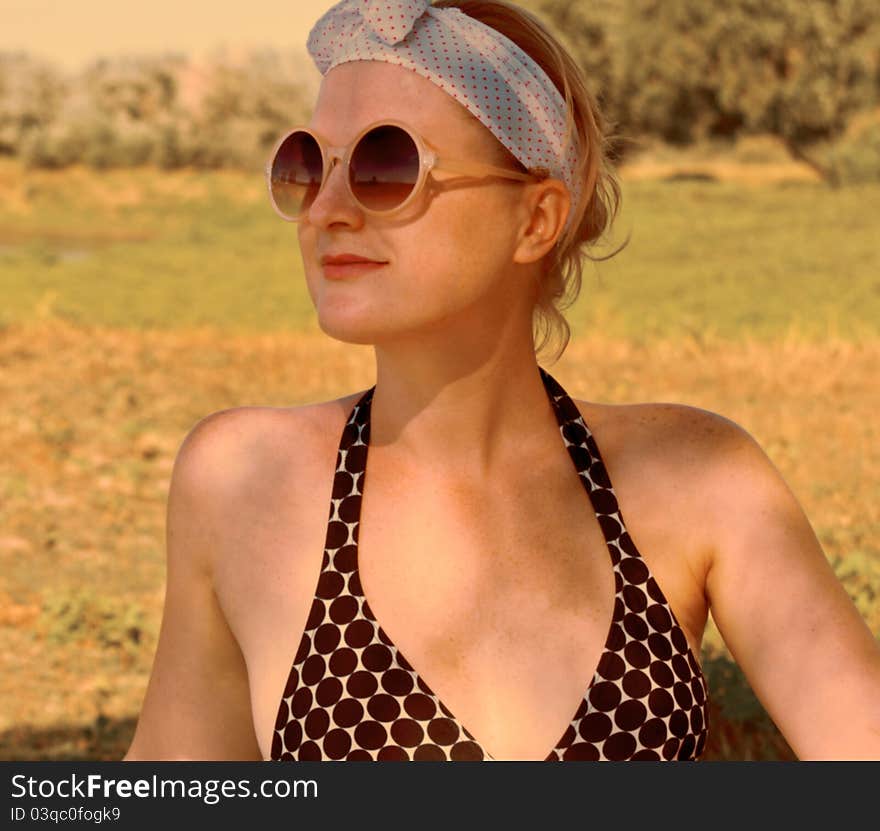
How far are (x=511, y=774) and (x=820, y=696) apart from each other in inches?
17.7

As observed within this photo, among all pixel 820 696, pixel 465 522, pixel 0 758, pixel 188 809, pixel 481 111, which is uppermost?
pixel 481 111

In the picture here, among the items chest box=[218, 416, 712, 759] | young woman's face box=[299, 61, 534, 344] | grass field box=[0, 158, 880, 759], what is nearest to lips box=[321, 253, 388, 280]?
young woman's face box=[299, 61, 534, 344]

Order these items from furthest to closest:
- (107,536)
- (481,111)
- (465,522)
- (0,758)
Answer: (107,536)
(0,758)
(465,522)
(481,111)

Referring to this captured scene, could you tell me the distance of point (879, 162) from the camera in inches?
1679

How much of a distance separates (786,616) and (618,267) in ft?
70.9

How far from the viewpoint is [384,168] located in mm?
2209

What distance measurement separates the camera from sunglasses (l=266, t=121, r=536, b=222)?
2215mm

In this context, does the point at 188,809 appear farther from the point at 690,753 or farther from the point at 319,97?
the point at 319,97

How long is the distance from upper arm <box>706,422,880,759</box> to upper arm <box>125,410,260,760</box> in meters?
0.79

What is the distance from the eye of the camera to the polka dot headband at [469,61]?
2248mm

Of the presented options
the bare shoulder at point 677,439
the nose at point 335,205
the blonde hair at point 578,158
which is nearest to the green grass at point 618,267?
the blonde hair at point 578,158

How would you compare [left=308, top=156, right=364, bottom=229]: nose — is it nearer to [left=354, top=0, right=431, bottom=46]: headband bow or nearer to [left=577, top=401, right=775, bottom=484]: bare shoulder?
[left=354, top=0, right=431, bottom=46]: headband bow

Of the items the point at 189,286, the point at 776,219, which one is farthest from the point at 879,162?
the point at 189,286

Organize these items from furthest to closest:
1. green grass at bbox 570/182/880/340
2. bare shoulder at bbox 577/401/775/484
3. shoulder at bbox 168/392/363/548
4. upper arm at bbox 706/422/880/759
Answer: green grass at bbox 570/182/880/340 < shoulder at bbox 168/392/363/548 < bare shoulder at bbox 577/401/775/484 < upper arm at bbox 706/422/880/759
